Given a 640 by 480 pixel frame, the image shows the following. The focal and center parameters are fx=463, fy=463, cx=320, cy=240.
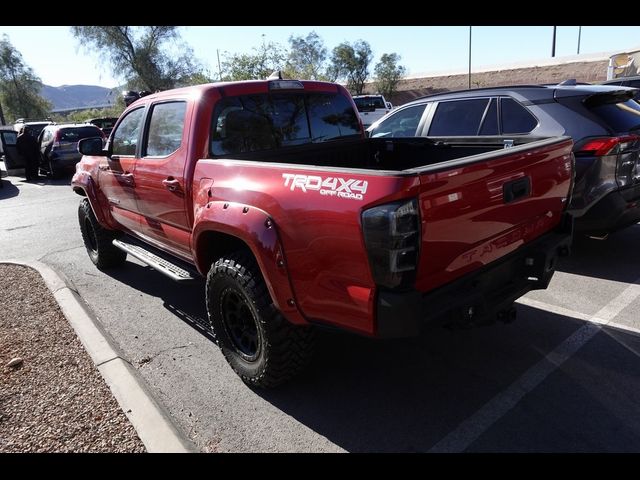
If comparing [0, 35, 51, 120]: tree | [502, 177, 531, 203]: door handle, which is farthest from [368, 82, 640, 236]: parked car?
[0, 35, 51, 120]: tree

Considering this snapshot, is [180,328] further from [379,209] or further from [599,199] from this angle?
[599,199]

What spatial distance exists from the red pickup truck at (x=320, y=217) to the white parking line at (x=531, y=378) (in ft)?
1.53

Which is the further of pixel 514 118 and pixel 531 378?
pixel 514 118

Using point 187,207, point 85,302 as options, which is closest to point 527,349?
point 187,207

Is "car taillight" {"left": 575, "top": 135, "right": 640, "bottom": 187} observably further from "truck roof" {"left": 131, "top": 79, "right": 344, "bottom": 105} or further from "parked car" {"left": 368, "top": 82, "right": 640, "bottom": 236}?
"truck roof" {"left": 131, "top": 79, "right": 344, "bottom": 105}

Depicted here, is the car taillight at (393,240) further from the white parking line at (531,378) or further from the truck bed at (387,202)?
the white parking line at (531,378)

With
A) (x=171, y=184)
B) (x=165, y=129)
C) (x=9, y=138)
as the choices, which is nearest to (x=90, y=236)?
(x=165, y=129)

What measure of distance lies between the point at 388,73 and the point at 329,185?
155 feet

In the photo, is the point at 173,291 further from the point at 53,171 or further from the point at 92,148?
the point at 53,171

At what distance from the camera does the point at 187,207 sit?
137 inches

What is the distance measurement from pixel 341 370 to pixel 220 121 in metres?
2.03

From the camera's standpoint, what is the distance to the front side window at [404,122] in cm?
620

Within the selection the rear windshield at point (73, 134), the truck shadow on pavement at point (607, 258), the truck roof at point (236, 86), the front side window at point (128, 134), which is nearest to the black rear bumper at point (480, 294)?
the truck shadow on pavement at point (607, 258)

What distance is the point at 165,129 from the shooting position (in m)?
3.92
